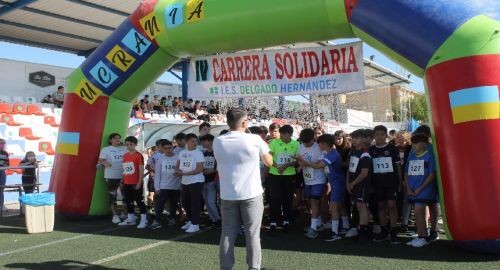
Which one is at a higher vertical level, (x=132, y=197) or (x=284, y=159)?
(x=284, y=159)

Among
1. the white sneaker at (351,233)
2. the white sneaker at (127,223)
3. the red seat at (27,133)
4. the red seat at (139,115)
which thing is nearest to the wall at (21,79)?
the red seat at (27,133)

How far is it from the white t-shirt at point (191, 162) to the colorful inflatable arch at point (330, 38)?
163cm

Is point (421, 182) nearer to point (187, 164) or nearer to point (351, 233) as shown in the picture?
point (351, 233)

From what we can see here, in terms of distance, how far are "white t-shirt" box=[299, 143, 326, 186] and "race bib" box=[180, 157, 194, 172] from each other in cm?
170

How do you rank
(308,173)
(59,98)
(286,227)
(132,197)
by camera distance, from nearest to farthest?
(308,173)
(286,227)
(132,197)
(59,98)

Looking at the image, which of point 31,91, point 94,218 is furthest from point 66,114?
point 31,91

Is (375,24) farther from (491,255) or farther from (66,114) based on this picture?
(66,114)

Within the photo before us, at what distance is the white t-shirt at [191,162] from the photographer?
7.10 meters

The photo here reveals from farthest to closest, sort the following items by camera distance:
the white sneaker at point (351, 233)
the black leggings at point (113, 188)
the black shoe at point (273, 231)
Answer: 1. the black leggings at point (113, 188)
2. the black shoe at point (273, 231)
3. the white sneaker at point (351, 233)

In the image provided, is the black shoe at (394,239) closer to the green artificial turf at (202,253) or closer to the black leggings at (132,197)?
the green artificial turf at (202,253)

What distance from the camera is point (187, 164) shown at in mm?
7160

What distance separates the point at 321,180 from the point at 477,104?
7.74ft

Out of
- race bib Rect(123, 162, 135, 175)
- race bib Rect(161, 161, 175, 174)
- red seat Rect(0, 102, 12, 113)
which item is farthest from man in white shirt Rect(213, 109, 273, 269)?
red seat Rect(0, 102, 12, 113)

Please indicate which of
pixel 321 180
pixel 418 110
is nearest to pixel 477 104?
pixel 321 180
